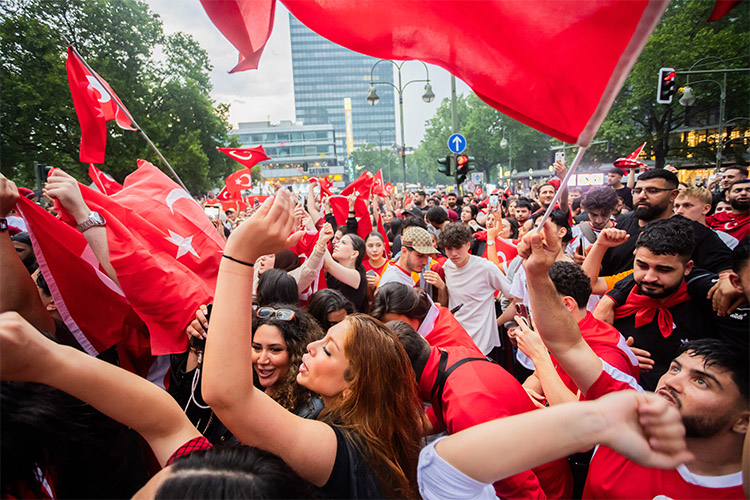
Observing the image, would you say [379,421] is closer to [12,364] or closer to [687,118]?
[12,364]

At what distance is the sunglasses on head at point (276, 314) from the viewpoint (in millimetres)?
2570

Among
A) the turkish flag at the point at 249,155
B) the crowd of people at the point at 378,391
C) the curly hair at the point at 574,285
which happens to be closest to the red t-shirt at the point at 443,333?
the crowd of people at the point at 378,391

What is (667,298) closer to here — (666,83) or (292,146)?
(666,83)

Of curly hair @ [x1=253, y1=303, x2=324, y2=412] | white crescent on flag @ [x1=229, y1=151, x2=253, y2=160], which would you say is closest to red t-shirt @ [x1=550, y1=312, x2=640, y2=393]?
curly hair @ [x1=253, y1=303, x2=324, y2=412]

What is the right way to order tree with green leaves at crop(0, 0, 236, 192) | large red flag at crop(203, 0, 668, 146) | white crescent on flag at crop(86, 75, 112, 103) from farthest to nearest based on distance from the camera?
tree with green leaves at crop(0, 0, 236, 192)
white crescent on flag at crop(86, 75, 112, 103)
large red flag at crop(203, 0, 668, 146)

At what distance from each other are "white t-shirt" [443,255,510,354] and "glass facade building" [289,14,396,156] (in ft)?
163

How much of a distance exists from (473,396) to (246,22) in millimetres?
1977

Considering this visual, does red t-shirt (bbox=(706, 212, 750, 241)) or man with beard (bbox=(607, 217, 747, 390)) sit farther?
red t-shirt (bbox=(706, 212, 750, 241))

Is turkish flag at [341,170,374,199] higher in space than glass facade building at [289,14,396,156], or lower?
lower

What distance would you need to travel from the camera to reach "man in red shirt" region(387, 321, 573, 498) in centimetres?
182

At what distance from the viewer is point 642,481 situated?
155 cm

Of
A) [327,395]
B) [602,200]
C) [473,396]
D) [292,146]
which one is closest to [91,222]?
[327,395]

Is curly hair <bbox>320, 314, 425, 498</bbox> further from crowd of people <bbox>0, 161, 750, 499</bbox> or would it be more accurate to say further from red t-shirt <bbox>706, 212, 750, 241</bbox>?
red t-shirt <bbox>706, 212, 750, 241</bbox>

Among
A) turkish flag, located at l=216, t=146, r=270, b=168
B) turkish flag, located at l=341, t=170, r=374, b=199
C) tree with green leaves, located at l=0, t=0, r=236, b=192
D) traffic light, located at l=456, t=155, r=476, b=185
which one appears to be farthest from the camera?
tree with green leaves, located at l=0, t=0, r=236, b=192
